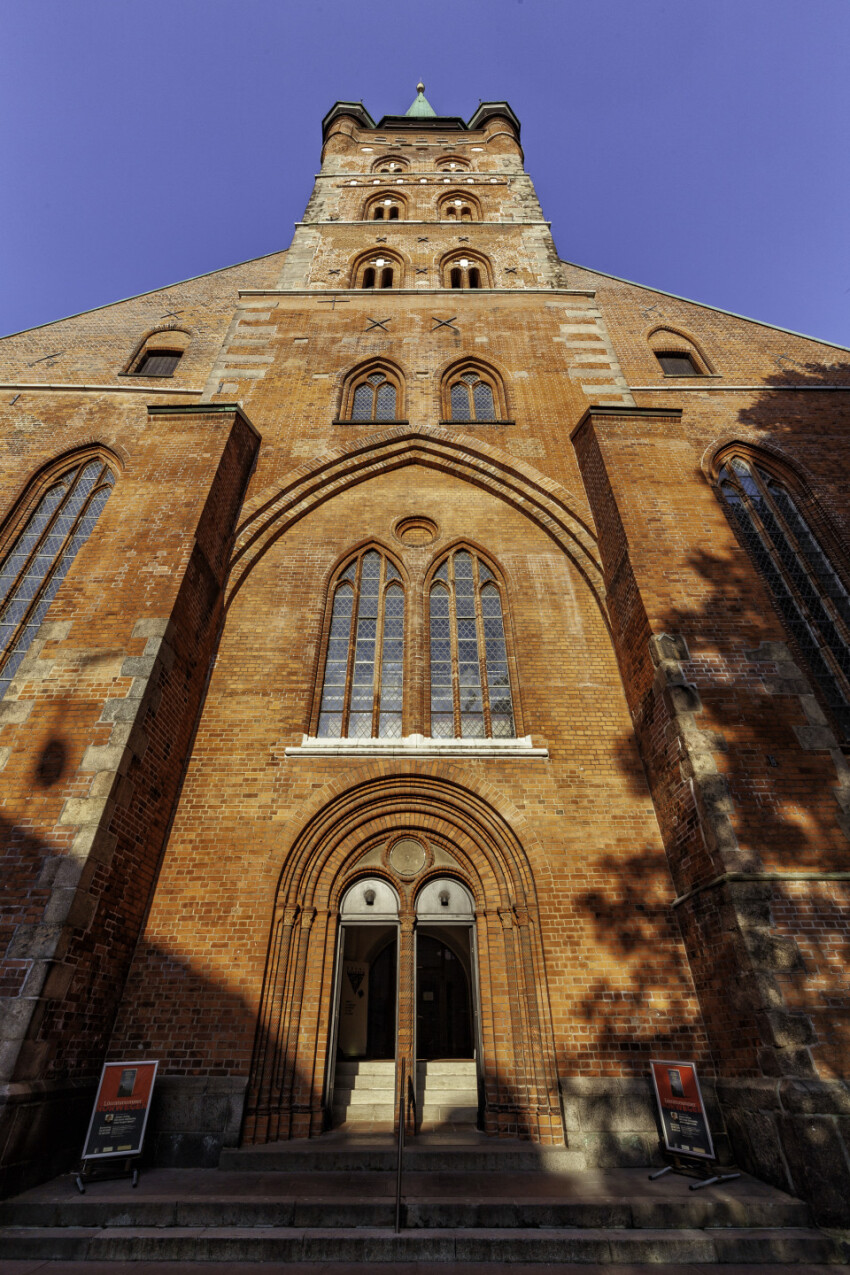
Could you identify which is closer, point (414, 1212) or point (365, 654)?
point (414, 1212)

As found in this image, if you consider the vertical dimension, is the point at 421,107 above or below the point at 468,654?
above

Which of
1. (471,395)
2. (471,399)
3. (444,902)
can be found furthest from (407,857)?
(471,395)

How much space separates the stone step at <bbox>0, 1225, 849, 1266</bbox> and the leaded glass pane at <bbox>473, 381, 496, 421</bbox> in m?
10.3

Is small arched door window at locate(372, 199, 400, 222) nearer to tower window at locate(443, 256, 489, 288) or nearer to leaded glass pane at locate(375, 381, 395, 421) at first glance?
tower window at locate(443, 256, 489, 288)

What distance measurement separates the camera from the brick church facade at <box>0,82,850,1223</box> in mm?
5480

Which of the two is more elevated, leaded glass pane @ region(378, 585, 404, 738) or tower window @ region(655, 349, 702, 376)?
tower window @ region(655, 349, 702, 376)

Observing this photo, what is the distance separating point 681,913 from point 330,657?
16.7 feet

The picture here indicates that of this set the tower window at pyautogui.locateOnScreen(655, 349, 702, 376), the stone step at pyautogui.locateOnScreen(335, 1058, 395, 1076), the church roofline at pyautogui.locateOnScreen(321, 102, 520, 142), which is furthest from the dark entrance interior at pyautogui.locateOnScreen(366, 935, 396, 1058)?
the church roofline at pyautogui.locateOnScreen(321, 102, 520, 142)

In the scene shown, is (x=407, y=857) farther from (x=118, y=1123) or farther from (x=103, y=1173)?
(x=103, y=1173)

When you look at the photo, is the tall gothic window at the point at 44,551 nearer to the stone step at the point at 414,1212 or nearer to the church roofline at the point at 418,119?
the stone step at the point at 414,1212

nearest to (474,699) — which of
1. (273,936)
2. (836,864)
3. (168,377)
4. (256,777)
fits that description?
(256,777)

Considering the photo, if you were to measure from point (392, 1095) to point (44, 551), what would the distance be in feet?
29.8

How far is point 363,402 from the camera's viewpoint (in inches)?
452

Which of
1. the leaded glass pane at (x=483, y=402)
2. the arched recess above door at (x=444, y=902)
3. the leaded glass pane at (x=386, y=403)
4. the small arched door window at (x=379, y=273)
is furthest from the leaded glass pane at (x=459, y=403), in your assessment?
the arched recess above door at (x=444, y=902)
